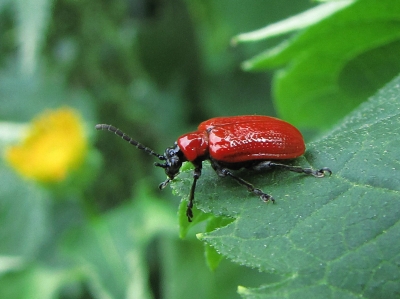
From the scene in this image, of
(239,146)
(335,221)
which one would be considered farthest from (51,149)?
(335,221)

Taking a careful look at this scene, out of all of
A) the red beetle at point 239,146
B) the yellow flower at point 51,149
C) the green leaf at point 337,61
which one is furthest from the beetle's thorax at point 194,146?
the yellow flower at point 51,149

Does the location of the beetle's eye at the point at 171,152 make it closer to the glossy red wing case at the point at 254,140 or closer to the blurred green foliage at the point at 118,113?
the glossy red wing case at the point at 254,140

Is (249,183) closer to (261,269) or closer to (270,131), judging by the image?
(270,131)

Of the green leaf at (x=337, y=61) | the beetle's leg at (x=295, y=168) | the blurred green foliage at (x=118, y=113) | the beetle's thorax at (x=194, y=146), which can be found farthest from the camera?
Answer: the blurred green foliage at (x=118, y=113)

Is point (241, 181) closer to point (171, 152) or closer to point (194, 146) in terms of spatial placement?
point (194, 146)

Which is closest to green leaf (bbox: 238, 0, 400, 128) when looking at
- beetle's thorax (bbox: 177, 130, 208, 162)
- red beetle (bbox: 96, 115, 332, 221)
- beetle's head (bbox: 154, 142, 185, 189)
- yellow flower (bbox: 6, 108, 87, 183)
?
red beetle (bbox: 96, 115, 332, 221)

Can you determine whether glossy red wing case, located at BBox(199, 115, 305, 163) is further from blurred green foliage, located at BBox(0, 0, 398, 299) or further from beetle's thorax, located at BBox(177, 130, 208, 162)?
blurred green foliage, located at BBox(0, 0, 398, 299)
